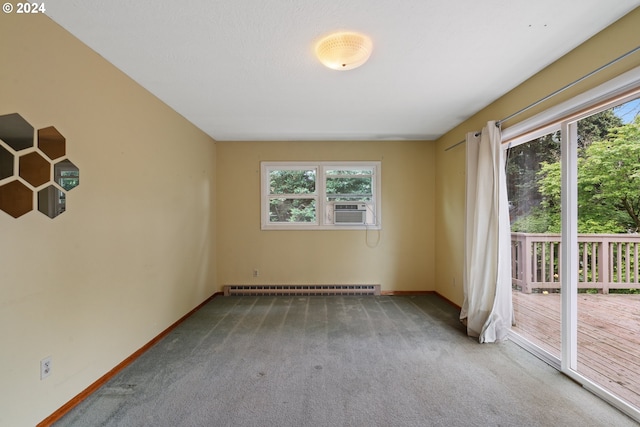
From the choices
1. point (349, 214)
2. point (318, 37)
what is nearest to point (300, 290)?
point (349, 214)

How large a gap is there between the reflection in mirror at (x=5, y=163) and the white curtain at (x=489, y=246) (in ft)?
11.7

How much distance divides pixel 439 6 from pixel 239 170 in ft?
11.4

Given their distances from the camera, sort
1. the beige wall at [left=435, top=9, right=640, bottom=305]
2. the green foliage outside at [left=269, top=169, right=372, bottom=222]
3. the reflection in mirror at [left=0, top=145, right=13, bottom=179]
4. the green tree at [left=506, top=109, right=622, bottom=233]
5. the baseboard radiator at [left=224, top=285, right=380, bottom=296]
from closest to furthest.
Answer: the reflection in mirror at [left=0, top=145, right=13, bottom=179]
the beige wall at [left=435, top=9, right=640, bottom=305]
the green tree at [left=506, top=109, right=622, bottom=233]
the baseboard radiator at [left=224, top=285, right=380, bottom=296]
the green foliage outside at [left=269, top=169, right=372, bottom=222]

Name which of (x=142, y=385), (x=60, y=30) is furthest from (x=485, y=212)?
(x=60, y=30)

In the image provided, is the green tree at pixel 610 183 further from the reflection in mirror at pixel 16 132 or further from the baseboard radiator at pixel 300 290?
the reflection in mirror at pixel 16 132

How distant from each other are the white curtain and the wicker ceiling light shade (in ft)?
5.38

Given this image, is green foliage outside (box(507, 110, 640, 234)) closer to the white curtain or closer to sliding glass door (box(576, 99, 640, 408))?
sliding glass door (box(576, 99, 640, 408))

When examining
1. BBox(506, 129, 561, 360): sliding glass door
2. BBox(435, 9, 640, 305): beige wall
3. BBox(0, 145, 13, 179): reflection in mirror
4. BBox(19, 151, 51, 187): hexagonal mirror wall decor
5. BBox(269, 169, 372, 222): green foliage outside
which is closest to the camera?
BBox(0, 145, 13, 179): reflection in mirror

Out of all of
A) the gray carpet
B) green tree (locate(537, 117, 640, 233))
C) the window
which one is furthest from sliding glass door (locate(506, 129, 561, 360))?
the window

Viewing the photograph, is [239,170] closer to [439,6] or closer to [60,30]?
[60,30]

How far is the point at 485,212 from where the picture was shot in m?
2.76

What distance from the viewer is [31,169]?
1.56m

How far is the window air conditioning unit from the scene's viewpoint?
169 inches

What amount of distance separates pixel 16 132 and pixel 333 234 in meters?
3.52
